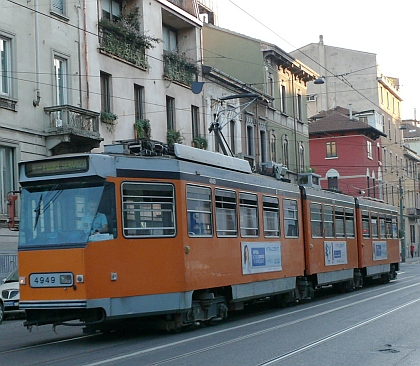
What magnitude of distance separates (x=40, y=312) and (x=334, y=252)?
1159cm

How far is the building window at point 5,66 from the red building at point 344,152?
1644 inches

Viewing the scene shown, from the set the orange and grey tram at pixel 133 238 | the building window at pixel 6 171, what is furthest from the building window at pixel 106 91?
Answer: the orange and grey tram at pixel 133 238

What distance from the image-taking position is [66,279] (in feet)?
40.0

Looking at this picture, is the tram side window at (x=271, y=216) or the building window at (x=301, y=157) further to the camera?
the building window at (x=301, y=157)

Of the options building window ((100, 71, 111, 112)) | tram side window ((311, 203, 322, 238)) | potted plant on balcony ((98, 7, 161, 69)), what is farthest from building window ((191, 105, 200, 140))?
tram side window ((311, 203, 322, 238))

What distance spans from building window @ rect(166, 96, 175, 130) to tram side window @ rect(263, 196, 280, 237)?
13.9m

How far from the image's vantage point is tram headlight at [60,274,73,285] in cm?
1217

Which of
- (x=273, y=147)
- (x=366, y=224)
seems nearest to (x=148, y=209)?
(x=366, y=224)

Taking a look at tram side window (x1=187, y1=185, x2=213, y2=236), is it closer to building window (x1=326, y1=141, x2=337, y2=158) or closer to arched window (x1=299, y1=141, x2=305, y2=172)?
arched window (x1=299, y1=141, x2=305, y2=172)

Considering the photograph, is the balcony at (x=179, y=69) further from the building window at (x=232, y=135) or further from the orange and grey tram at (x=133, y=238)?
the orange and grey tram at (x=133, y=238)

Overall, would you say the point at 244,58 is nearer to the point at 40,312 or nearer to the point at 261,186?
the point at 261,186

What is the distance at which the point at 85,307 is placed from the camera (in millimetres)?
12008

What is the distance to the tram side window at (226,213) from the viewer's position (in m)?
15.0

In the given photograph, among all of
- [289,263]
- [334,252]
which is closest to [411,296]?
[334,252]
